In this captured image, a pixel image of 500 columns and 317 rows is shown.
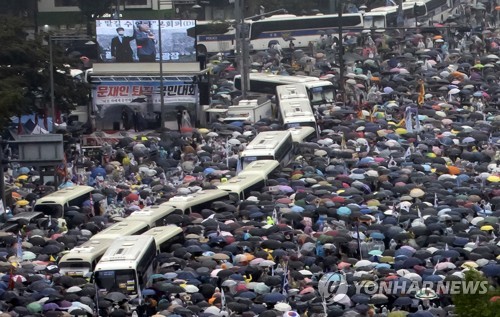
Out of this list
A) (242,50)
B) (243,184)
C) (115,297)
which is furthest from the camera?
(242,50)

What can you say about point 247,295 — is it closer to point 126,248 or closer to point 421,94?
point 126,248

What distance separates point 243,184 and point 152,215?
151 inches

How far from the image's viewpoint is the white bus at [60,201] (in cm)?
4184

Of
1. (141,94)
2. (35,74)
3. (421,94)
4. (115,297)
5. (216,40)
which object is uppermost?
(35,74)

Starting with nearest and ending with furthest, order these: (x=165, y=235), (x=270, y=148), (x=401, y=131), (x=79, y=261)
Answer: (x=79, y=261) → (x=165, y=235) → (x=270, y=148) → (x=401, y=131)

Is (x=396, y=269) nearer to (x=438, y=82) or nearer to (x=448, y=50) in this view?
(x=438, y=82)

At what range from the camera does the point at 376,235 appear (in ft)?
122

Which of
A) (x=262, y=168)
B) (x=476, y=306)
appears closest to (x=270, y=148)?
(x=262, y=168)

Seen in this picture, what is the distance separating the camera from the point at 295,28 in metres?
71.4

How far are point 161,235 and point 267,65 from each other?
1153 inches

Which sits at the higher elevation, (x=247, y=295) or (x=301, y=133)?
(x=301, y=133)

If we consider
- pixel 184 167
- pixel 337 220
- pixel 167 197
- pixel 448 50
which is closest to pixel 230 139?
pixel 184 167

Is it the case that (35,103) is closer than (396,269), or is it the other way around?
(396,269)

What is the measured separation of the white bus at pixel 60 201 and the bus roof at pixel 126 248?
529 centimetres
